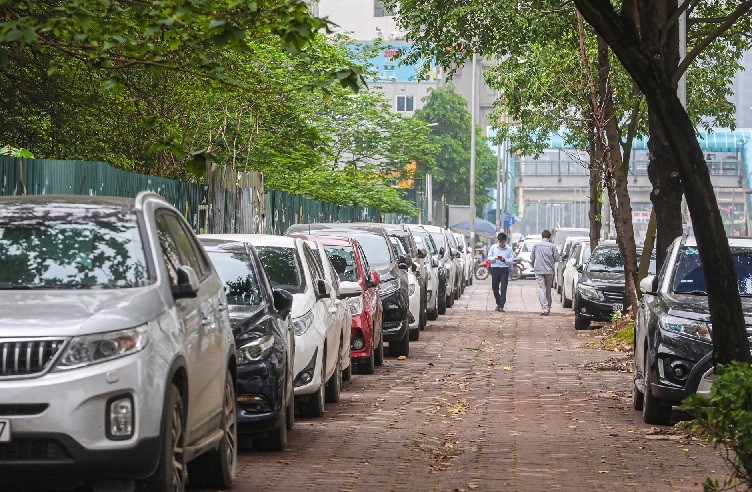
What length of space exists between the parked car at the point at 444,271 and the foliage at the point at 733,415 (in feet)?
81.0

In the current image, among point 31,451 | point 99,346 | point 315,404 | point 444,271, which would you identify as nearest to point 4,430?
point 31,451

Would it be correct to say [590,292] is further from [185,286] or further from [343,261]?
[185,286]

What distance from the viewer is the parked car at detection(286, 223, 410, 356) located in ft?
74.5

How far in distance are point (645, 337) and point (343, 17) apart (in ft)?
359

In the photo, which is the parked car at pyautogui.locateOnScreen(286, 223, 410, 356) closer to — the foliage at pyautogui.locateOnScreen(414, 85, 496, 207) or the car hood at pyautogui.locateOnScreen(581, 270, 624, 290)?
the car hood at pyautogui.locateOnScreen(581, 270, 624, 290)

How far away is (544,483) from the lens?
1027 centimetres

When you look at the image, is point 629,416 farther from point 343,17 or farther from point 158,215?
point 343,17

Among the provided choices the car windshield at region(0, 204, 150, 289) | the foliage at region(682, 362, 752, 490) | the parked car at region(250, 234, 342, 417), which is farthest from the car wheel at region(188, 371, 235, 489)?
the parked car at region(250, 234, 342, 417)

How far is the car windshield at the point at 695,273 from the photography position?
14.7 metres

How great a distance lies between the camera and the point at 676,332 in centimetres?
1368

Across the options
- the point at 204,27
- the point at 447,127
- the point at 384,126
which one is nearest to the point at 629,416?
the point at 204,27

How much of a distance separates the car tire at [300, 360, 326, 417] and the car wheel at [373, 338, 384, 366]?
6.21m

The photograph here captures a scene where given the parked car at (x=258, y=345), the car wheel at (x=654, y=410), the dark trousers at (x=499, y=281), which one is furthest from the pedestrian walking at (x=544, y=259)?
the parked car at (x=258, y=345)

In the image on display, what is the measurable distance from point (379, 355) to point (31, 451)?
44.6 ft
